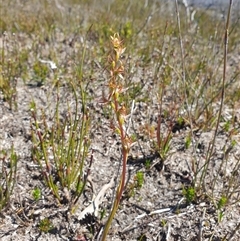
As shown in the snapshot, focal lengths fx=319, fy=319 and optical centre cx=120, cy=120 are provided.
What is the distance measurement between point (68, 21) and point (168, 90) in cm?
264

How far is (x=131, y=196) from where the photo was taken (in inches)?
76.7

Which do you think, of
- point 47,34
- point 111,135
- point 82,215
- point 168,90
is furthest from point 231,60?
point 82,215

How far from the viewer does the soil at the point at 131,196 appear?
1.75 metres

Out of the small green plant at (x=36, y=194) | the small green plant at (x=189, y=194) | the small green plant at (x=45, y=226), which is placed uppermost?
the small green plant at (x=189, y=194)

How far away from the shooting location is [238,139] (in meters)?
2.43

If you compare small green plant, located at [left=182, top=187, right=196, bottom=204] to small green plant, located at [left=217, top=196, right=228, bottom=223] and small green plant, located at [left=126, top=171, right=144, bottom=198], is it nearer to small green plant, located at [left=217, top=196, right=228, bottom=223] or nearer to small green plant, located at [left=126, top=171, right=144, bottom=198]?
small green plant, located at [left=217, top=196, right=228, bottom=223]

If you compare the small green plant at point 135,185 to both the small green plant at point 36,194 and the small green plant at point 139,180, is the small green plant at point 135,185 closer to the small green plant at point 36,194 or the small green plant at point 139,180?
the small green plant at point 139,180

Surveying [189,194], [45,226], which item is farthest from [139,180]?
[45,226]

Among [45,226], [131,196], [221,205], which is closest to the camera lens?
[45,226]

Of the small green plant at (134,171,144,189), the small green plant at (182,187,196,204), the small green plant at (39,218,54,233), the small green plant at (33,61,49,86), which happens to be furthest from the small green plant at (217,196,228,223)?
the small green plant at (33,61,49,86)

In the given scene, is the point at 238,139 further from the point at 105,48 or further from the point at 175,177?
the point at 105,48

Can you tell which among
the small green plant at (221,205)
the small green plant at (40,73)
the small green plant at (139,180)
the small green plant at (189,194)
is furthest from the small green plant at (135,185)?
the small green plant at (40,73)

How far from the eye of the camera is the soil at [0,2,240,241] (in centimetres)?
175

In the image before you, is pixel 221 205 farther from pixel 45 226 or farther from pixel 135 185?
pixel 45 226
